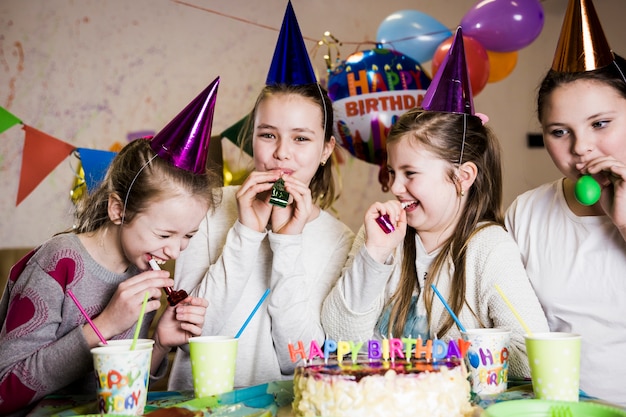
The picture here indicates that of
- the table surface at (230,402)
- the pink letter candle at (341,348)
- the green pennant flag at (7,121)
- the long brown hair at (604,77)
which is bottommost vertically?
the table surface at (230,402)

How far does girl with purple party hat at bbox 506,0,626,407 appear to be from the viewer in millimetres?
1506

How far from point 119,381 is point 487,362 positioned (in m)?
0.63

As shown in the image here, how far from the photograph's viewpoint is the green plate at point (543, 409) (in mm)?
933

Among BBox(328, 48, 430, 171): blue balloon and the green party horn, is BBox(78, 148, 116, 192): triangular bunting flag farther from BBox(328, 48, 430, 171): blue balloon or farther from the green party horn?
the green party horn

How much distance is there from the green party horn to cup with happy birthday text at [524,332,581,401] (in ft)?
1.72

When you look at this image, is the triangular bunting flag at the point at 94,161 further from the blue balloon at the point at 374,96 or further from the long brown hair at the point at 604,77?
the long brown hair at the point at 604,77

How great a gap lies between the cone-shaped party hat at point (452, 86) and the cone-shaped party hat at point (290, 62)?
1.13 ft

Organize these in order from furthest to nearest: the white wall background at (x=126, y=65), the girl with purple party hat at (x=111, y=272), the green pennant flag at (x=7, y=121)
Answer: the white wall background at (x=126, y=65) → the green pennant flag at (x=7, y=121) → the girl with purple party hat at (x=111, y=272)

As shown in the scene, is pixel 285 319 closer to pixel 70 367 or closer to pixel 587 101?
pixel 70 367

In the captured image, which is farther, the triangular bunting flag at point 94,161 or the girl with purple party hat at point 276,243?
the triangular bunting flag at point 94,161

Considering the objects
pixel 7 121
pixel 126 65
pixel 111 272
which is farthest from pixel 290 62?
pixel 126 65

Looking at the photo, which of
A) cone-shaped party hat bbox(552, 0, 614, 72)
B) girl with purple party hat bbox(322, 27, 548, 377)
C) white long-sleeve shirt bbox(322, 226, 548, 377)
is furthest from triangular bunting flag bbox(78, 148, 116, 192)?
cone-shaped party hat bbox(552, 0, 614, 72)

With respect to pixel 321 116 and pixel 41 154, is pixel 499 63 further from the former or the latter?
pixel 41 154

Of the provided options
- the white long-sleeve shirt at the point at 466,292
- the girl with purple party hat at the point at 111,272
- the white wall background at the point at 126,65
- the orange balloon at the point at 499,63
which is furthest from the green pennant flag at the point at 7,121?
the orange balloon at the point at 499,63
